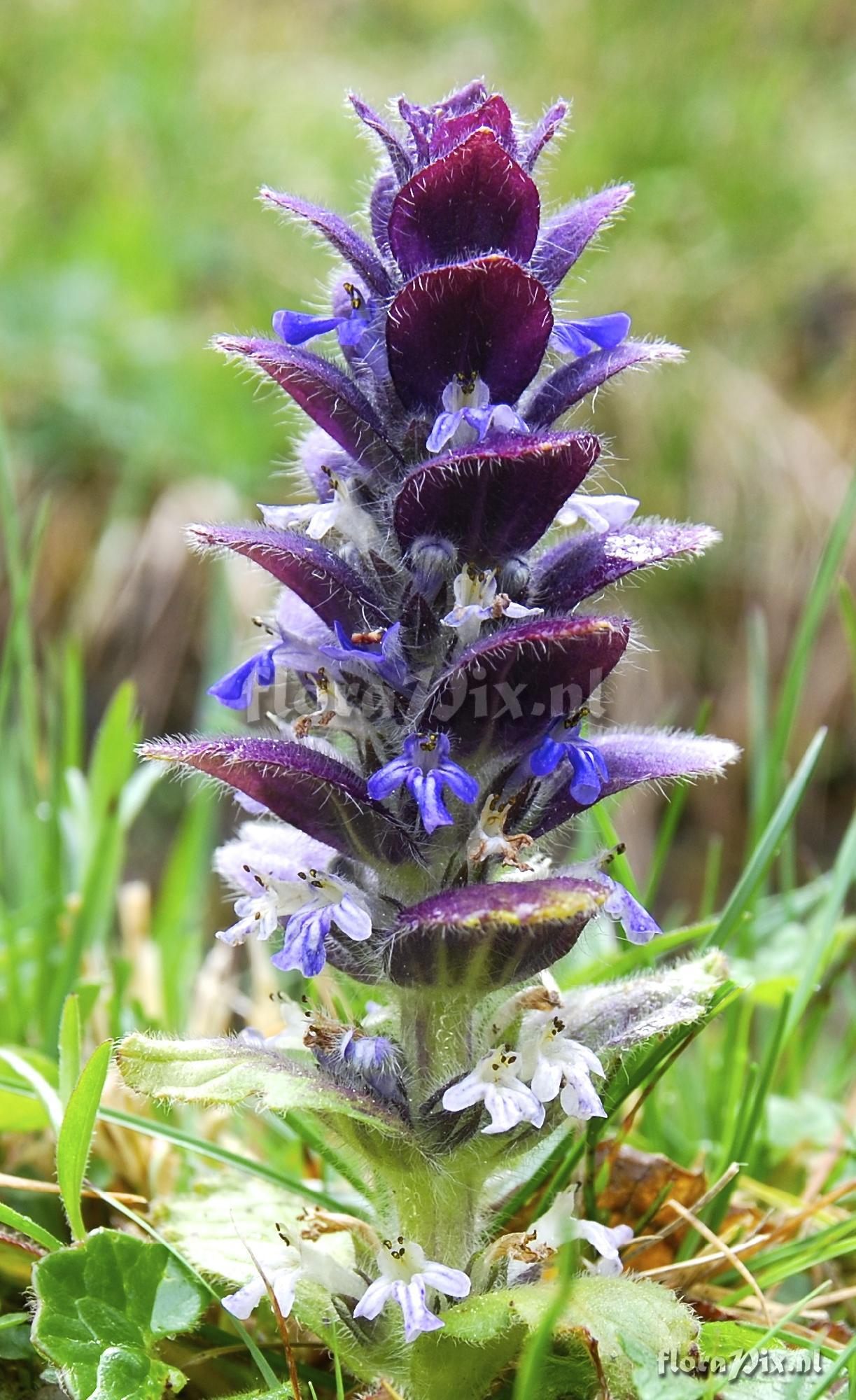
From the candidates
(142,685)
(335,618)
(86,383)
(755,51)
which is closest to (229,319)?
(86,383)

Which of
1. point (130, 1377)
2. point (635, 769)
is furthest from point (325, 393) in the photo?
point (130, 1377)

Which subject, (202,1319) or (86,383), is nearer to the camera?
(202,1319)

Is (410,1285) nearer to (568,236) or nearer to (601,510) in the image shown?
(601,510)

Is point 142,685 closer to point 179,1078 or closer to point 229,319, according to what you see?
point 229,319

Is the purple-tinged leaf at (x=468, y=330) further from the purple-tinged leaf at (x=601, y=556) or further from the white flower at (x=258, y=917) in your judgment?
the white flower at (x=258, y=917)

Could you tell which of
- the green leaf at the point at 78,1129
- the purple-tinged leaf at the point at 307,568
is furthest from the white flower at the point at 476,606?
the green leaf at the point at 78,1129

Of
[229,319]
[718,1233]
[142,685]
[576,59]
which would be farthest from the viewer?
[576,59]

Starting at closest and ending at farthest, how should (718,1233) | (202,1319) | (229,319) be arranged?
(202,1319) < (718,1233) < (229,319)

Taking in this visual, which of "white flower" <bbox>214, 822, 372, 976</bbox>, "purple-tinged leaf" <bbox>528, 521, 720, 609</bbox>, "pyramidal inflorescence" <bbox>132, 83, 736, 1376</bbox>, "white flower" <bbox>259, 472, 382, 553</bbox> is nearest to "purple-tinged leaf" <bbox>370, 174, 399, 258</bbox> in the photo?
"pyramidal inflorescence" <bbox>132, 83, 736, 1376</bbox>

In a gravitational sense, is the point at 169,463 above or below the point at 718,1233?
above
